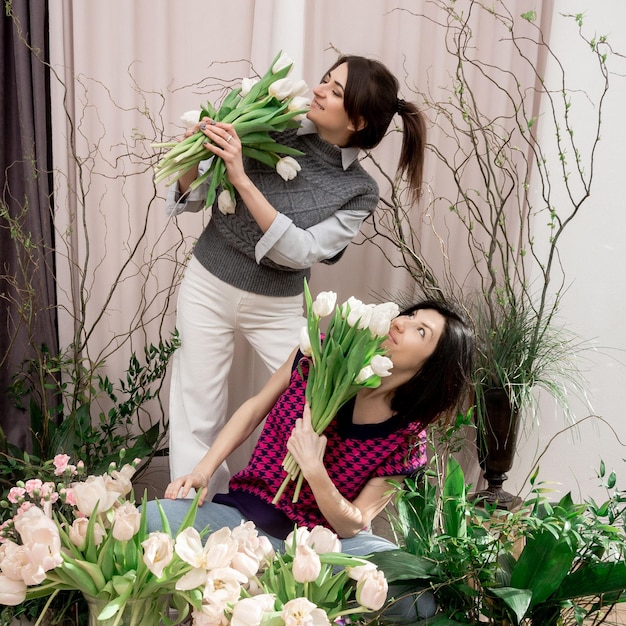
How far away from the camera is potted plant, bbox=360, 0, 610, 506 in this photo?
2.35 meters

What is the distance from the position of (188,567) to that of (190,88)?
71.2 inches

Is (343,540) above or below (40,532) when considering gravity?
below

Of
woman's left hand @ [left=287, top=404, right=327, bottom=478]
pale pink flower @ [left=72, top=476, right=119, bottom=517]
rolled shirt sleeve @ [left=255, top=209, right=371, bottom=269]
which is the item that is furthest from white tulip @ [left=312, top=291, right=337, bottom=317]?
pale pink flower @ [left=72, top=476, right=119, bottom=517]

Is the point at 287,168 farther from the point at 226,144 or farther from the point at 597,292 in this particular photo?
the point at 597,292

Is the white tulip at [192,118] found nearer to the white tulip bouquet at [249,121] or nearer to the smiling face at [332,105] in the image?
the white tulip bouquet at [249,121]

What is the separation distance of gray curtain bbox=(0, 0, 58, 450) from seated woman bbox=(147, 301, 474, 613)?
3.01 feet

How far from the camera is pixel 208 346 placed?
84.7 inches

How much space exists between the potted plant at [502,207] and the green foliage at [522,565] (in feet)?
A: 2.73

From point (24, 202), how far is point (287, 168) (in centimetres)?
98

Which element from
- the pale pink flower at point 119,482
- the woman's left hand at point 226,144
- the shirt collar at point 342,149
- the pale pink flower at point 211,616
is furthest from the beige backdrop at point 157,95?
the pale pink flower at point 211,616

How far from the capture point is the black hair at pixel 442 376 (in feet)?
5.37

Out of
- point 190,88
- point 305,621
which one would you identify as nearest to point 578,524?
point 305,621

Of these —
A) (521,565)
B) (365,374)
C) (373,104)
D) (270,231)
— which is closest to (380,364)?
(365,374)

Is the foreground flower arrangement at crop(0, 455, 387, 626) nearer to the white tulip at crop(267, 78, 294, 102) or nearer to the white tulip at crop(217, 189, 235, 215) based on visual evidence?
the white tulip at crop(217, 189, 235, 215)
